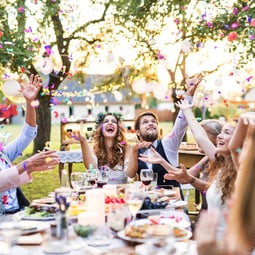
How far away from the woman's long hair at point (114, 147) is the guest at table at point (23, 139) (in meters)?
0.80

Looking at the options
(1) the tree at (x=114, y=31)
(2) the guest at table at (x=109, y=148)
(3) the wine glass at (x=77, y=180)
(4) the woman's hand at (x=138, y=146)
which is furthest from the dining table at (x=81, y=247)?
(1) the tree at (x=114, y=31)

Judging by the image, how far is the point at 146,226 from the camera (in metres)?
2.18

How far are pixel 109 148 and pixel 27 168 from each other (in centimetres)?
166

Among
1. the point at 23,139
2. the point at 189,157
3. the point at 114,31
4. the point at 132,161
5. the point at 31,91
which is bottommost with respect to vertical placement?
the point at 189,157

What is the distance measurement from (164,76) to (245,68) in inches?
174

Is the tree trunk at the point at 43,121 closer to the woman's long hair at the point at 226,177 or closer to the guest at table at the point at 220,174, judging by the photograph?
the guest at table at the point at 220,174

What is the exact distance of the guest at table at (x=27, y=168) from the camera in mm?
2633

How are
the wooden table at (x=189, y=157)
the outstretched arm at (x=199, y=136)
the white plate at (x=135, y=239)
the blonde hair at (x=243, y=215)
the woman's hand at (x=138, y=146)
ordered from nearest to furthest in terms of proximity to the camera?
the blonde hair at (x=243, y=215)
the white plate at (x=135, y=239)
the outstretched arm at (x=199, y=136)
the woman's hand at (x=138, y=146)
the wooden table at (x=189, y=157)

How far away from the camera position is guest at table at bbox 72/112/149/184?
13.6 ft

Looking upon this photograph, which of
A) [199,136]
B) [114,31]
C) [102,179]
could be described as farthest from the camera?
[114,31]

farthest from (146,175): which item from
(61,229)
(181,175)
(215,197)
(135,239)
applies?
(61,229)

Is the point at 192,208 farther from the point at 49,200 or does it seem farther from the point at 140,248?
the point at 140,248

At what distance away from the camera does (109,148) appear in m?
4.29

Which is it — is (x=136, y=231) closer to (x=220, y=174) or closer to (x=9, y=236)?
(x=9, y=236)
